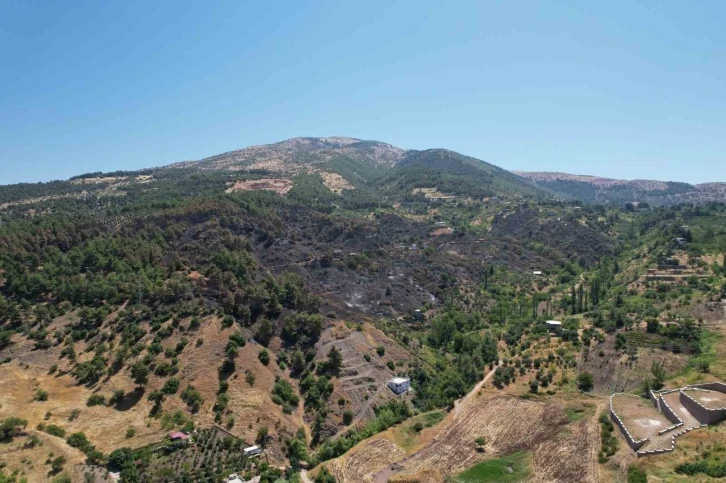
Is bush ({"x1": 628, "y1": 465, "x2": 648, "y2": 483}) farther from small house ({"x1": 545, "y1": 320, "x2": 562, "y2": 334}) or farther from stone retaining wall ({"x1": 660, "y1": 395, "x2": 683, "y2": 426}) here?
small house ({"x1": 545, "y1": 320, "x2": 562, "y2": 334})

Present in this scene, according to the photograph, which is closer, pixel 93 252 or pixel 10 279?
pixel 10 279

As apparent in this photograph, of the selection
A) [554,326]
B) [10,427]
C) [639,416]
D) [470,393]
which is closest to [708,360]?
[639,416]

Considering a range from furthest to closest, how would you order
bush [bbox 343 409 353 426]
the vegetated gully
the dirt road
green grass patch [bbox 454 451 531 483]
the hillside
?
the dirt road → bush [bbox 343 409 353 426] → the hillside → the vegetated gully → green grass patch [bbox 454 451 531 483]

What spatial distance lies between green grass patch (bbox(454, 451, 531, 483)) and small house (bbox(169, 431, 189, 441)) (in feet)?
85.7

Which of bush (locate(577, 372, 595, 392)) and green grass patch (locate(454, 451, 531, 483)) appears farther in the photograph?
bush (locate(577, 372, 595, 392))

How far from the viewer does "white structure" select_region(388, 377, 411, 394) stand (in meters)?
59.1

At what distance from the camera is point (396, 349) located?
69312 mm

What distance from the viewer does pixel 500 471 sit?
134ft

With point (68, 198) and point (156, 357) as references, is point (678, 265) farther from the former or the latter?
point (68, 198)

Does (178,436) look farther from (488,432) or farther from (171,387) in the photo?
(488,432)

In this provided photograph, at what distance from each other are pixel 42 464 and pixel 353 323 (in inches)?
1646

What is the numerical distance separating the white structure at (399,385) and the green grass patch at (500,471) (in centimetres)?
1776

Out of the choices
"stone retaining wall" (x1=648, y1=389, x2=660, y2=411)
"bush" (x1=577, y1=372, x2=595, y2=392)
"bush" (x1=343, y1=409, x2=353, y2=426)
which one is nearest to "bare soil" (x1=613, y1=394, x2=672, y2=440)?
"stone retaining wall" (x1=648, y1=389, x2=660, y2=411)

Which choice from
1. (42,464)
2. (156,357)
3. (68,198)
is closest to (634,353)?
(156,357)
